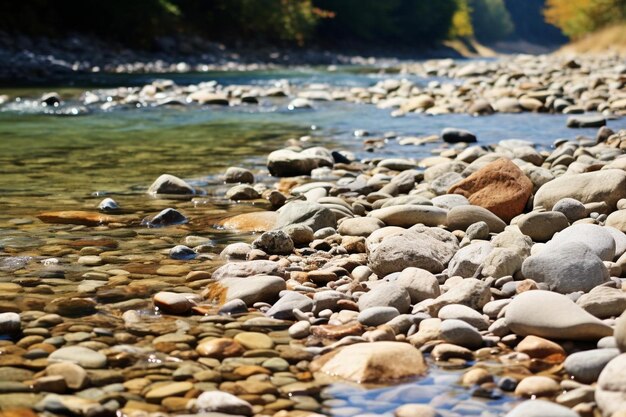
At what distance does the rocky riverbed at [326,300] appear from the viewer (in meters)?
2.46

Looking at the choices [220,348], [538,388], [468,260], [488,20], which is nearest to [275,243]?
[468,260]

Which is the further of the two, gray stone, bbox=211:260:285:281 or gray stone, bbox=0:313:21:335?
gray stone, bbox=211:260:285:281

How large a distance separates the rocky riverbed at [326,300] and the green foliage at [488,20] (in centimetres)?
8817

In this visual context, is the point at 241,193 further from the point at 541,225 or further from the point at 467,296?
the point at 467,296

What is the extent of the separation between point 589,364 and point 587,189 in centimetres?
242

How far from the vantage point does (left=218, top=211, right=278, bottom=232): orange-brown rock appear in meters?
4.76

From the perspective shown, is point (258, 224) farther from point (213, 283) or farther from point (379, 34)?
point (379, 34)

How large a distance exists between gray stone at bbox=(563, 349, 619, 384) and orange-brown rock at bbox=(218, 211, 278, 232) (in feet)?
7.93

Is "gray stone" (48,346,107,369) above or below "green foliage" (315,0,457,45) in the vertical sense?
below

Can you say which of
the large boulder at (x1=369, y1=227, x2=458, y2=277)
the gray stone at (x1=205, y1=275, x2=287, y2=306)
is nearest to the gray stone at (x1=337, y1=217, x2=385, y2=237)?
the large boulder at (x1=369, y1=227, x2=458, y2=277)

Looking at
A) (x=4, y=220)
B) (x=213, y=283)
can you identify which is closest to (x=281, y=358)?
(x=213, y=283)

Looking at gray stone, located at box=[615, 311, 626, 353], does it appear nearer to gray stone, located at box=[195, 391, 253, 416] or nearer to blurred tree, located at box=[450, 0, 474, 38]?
gray stone, located at box=[195, 391, 253, 416]

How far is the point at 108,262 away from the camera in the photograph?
3.96 metres

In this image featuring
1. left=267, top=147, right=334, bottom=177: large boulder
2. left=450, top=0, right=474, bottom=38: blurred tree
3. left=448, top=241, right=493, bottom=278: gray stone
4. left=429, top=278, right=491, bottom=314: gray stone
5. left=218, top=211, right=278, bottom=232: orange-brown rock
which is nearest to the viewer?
left=429, top=278, right=491, bottom=314: gray stone
